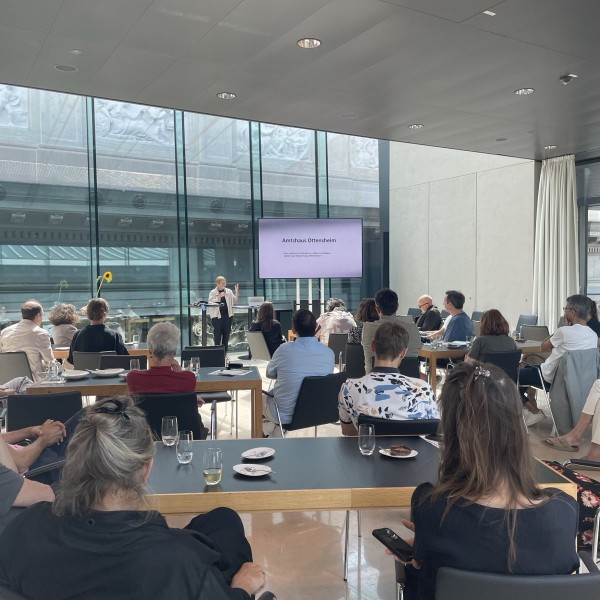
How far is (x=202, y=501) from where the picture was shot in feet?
6.66

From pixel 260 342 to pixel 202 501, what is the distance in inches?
216

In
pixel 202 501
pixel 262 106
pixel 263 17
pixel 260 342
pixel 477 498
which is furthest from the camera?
pixel 260 342

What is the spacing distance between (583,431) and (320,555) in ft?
8.86

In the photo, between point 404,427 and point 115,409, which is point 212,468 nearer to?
point 115,409

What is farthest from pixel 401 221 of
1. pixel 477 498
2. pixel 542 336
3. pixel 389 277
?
pixel 477 498

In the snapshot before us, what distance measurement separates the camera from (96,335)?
5.80 metres

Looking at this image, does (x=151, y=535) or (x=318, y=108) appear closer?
(x=151, y=535)

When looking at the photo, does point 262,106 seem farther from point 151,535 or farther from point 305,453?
point 151,535

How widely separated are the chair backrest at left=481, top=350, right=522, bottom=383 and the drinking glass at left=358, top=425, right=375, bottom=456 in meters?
3.14

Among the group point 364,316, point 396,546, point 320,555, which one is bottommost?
point 320,555

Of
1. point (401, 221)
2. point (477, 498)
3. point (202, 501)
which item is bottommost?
point (202, 501)

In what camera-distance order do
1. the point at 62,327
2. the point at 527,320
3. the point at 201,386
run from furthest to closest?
the point at 527,320
the point at 62,327
the point at 201,386

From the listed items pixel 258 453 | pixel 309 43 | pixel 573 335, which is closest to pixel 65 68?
pixel 309 43

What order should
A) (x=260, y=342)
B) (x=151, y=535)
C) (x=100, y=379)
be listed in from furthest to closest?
(x=260, y=342)
(x=100, y=379)
(x=151, y=535)
